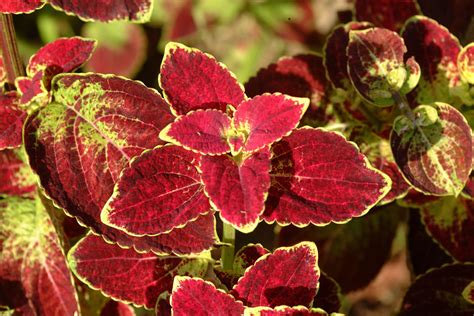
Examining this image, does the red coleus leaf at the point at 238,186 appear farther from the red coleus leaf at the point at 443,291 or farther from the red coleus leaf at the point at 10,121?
the red coleus leaf at the point at 443,291

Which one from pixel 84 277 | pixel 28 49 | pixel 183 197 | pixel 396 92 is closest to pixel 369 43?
pixel 396 92

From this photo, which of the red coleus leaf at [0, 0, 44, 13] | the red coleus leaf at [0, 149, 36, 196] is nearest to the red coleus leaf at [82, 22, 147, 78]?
the red coleus leaf at [0, 149, 36, 196]

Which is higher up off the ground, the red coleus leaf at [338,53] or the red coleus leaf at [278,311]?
the red coleus leaf at [338,53]

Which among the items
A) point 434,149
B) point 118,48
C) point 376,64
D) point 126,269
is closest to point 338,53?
point 376,64

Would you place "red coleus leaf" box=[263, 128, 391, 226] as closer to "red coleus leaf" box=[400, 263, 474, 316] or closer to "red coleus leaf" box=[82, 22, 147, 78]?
"red coleus leaf" box=[400, 263, 474, 316]

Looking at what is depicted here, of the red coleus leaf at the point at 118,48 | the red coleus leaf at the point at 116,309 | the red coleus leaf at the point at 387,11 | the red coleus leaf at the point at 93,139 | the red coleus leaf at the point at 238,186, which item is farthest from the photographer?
the red coleus leaf at the point at 118,48

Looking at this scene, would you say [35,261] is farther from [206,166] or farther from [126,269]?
[206,166]

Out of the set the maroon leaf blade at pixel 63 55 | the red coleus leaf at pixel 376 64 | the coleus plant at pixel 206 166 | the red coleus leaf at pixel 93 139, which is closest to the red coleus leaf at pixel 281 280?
the coleus plant at pixel 206 166
